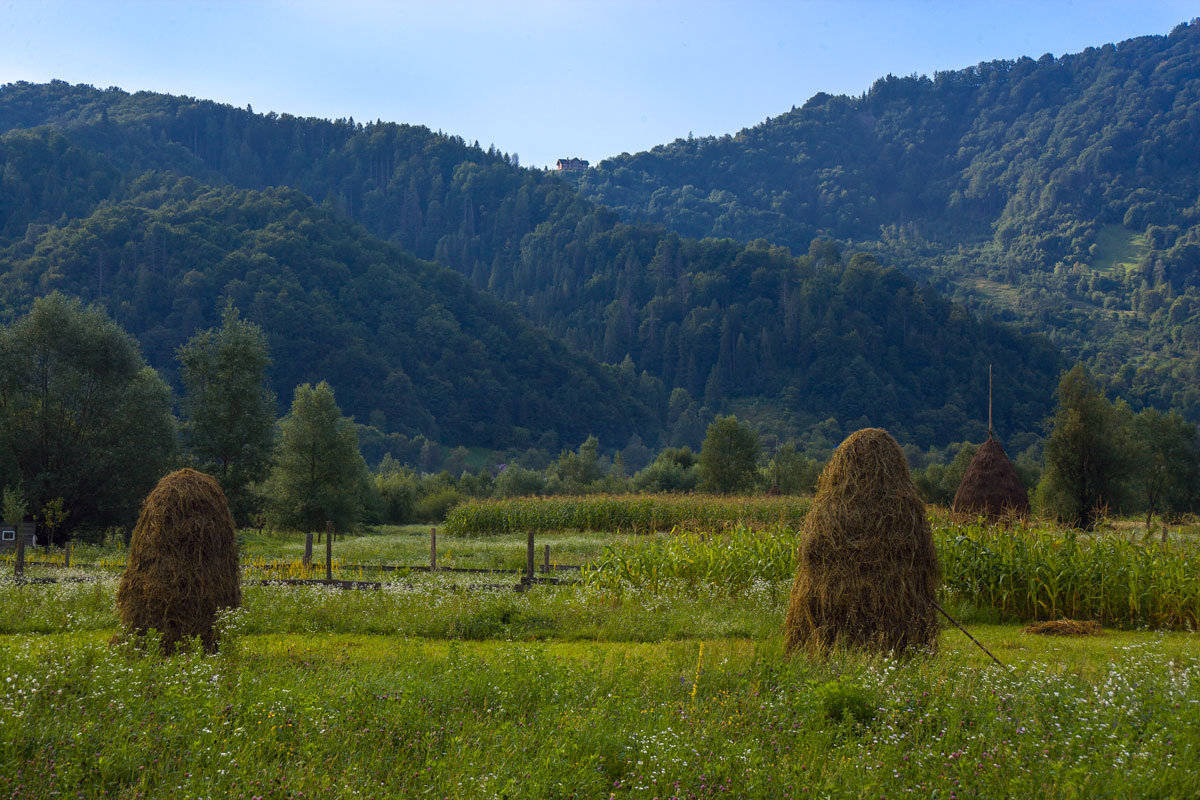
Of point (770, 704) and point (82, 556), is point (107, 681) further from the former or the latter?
point (82, 556)

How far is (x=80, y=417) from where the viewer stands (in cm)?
3594

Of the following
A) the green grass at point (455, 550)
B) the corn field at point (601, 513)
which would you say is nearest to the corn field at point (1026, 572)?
the green grass at point (455, 550)

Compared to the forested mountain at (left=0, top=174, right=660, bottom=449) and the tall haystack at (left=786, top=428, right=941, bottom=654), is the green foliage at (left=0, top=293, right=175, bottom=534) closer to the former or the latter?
the tall haystack at (left=786, top=428, right=941, bottom=654)

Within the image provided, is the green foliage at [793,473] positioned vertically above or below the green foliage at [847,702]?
below

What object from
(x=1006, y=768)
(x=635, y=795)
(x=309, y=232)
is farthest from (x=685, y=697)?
(x=309, y=232)

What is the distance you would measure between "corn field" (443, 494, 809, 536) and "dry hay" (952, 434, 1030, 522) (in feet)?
26.2

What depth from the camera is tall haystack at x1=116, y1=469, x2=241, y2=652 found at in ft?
30.2

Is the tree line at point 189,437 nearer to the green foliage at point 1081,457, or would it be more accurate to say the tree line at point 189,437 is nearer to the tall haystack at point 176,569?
the green foliage at point 1081,457

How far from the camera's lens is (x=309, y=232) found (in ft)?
412

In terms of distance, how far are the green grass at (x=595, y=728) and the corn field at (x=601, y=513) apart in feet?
82.1

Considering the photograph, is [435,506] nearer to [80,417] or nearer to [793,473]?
[80,417]

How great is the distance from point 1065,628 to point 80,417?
36.7 meters

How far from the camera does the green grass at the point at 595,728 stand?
5.71 m

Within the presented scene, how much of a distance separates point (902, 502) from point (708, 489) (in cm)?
4571
